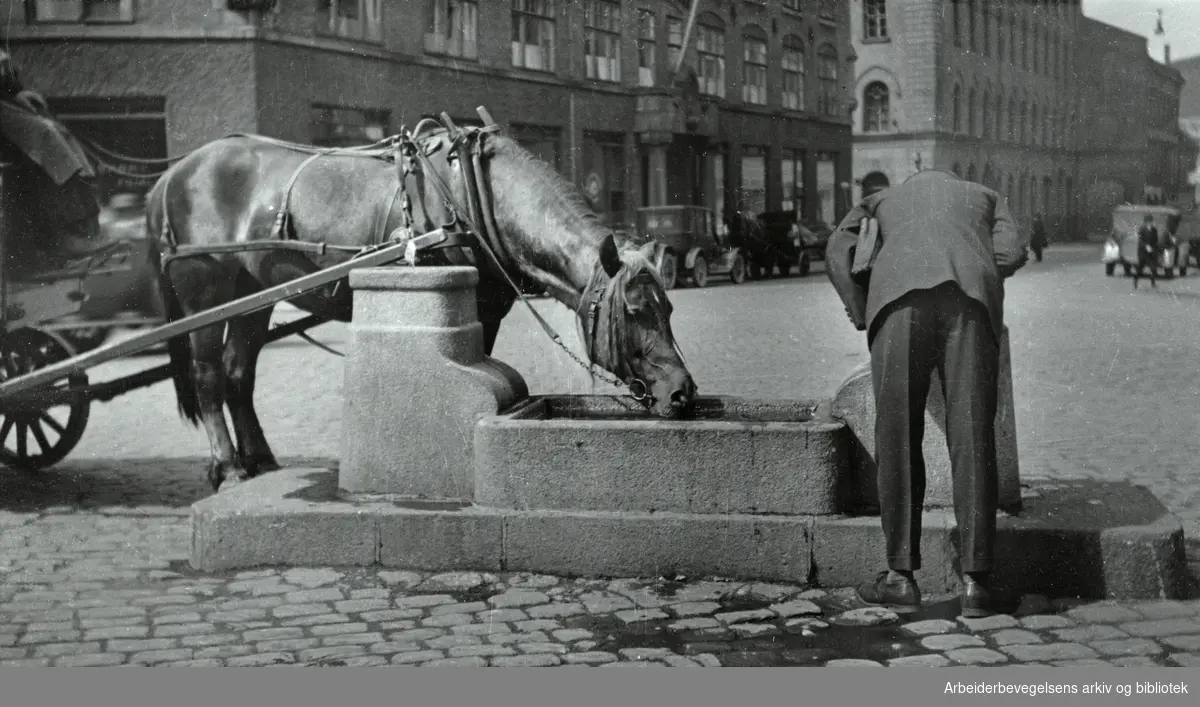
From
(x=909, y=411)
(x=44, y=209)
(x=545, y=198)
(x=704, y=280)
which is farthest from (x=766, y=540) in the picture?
(x=704, y=280)

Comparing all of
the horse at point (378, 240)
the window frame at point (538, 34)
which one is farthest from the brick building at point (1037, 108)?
the window frame at point (538, 34)

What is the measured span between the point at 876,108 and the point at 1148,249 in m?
1.88

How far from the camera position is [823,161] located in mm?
6484

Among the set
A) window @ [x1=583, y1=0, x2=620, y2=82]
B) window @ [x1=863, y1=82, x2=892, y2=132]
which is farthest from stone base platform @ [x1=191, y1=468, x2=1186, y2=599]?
window @ [x1=583, y1=0, x2=620, y2=82]

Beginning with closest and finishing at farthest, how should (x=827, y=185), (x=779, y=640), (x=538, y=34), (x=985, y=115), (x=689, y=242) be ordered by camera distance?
1. (x=779, y=640)
2. (x=985, y=115)
3. (x=827, y=185)
4. (x=538, y=34)
5. (x=689, y=242)

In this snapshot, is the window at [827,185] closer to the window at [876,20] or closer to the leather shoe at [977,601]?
the window at [876,20]

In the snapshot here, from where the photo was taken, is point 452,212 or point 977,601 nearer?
point 977,601

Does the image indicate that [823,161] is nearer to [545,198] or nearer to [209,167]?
[545,198]

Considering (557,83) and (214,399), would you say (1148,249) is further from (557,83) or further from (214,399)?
(214,399)

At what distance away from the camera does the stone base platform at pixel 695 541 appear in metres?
5.12

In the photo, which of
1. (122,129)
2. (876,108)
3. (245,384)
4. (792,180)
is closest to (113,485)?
(245,384)

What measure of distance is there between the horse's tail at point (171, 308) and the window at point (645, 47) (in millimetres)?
2824

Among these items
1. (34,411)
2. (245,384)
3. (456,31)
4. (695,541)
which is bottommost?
(695,541)

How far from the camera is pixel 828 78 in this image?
650cm
